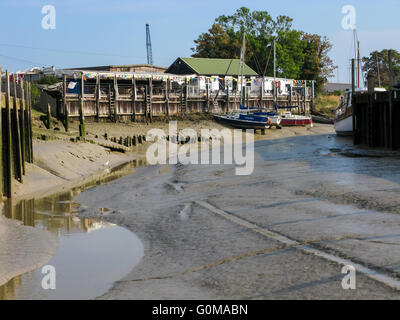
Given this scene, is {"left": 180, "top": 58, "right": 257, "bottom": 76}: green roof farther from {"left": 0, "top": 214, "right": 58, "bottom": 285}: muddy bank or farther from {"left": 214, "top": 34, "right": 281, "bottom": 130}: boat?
Result: {"left": 0, "top": 214, "right": 58, "bottom": 285}: muddy bank

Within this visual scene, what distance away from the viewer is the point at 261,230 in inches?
467

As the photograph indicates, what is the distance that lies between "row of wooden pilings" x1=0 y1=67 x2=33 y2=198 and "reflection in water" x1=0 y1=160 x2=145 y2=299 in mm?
914

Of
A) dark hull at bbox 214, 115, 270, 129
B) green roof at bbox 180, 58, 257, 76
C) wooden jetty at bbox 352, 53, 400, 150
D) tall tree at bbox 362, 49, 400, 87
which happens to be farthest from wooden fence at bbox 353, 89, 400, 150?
tall tree at bbox 362, 49, 400, 87

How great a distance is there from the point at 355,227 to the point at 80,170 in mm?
14570

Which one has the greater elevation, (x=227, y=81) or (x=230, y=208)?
(x=227, y=81)

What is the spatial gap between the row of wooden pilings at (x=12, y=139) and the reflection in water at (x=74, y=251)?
91 centimetres

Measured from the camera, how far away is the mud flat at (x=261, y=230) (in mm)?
8211

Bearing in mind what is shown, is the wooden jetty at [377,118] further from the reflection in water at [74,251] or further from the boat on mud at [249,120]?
the reflection in water at [74,251]

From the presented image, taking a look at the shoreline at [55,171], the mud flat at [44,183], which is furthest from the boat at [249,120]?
the mud flat at [44,183]

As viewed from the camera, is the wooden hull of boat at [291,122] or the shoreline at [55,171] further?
the wooden hull of boat at [291,122]

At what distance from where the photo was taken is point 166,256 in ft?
34.2

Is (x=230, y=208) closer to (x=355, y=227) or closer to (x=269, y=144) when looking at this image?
(x=355, y=227)

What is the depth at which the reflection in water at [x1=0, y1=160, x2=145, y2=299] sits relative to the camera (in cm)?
850
